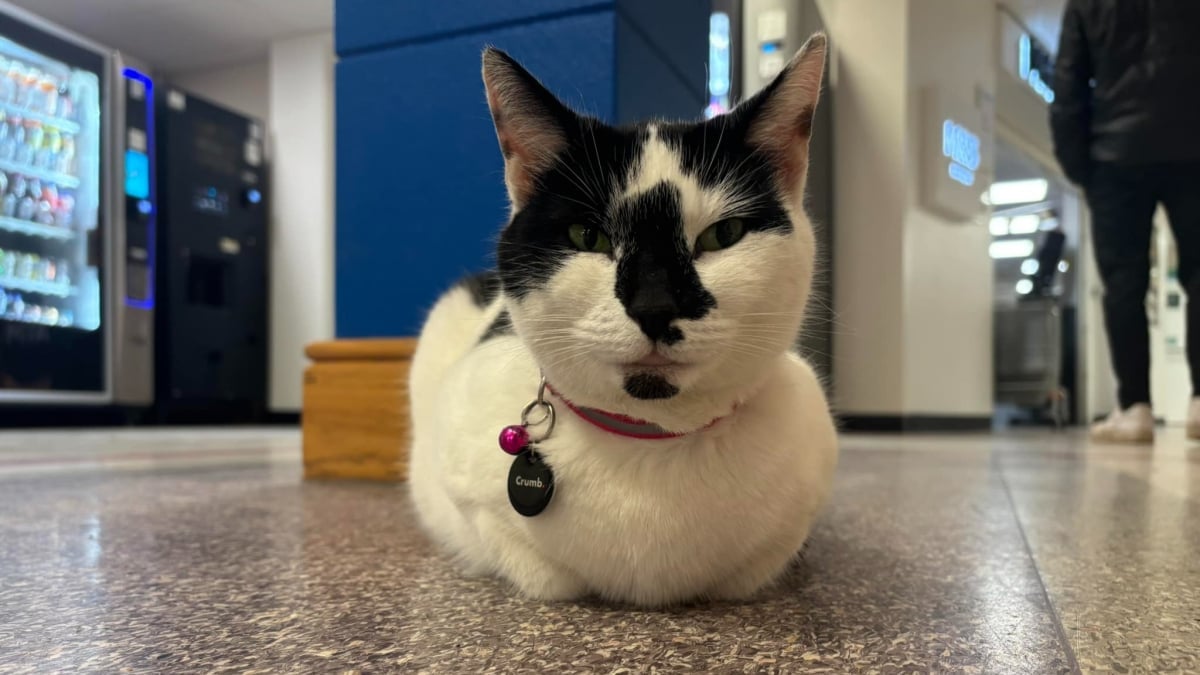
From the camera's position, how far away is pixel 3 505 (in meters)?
1.48

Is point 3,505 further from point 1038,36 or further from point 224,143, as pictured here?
point 1038,36

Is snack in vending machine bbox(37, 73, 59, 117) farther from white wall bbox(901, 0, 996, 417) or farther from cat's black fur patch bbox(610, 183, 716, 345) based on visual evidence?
cat's black fur patch bbox(610, 183, 716, 345)

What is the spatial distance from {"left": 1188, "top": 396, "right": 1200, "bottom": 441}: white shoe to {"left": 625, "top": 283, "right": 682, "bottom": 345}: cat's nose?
125 inches

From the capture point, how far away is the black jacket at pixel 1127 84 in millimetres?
2766

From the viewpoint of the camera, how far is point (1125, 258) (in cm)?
290

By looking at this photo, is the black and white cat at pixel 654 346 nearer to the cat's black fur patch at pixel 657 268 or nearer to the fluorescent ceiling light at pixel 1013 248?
the cat's black fur patch at pixel 657 268

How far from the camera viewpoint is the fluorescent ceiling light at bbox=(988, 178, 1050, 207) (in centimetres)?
768

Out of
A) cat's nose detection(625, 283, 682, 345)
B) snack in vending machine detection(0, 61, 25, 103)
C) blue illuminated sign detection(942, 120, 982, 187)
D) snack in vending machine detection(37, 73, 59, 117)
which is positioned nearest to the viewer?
cat's nose detection(625, 283, 682, 345)

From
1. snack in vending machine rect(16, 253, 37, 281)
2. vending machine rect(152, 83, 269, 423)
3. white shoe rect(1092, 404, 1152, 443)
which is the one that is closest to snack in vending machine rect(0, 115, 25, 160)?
snack in vending machine rect(16, 253, 37, 281)

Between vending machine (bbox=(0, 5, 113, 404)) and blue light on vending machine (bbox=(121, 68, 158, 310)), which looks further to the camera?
blue light on vending machine (bbox=(121, 68, 158, 310))

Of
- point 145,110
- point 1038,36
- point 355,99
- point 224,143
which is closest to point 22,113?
point 145,110

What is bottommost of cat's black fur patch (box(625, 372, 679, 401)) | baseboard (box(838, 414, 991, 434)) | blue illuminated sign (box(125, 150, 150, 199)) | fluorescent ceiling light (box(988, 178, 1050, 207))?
baseboard (box(838, 414, 991, 434))

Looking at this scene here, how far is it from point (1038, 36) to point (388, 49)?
593 cm

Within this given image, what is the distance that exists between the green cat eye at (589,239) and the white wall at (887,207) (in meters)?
3.56
